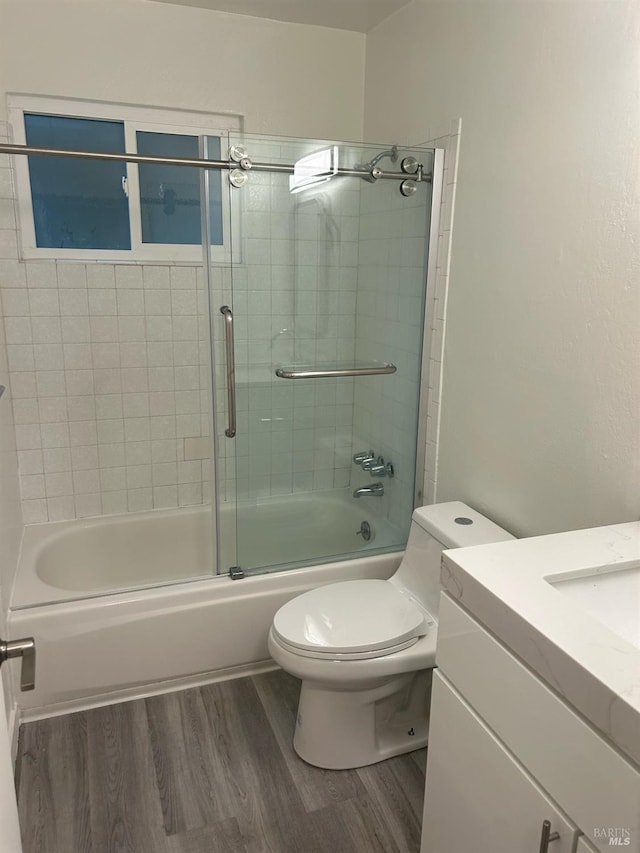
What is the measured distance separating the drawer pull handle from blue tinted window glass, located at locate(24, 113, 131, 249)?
99.1 inches

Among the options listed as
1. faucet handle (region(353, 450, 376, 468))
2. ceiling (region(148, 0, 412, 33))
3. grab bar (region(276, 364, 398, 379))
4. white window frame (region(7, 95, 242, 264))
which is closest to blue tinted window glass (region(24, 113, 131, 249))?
white window frame (region(7, 95, 242, 264))

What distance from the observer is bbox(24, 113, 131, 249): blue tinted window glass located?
251cm

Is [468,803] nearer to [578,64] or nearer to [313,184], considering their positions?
[578,64]

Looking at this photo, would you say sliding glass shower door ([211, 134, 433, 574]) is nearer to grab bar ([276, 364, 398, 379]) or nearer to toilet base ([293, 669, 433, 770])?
grab bar ([276, 364, 398, 379])

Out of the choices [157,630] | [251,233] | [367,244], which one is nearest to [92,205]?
[251,233]

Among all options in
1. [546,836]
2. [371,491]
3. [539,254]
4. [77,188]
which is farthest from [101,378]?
[546,836]

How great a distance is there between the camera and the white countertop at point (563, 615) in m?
0.88

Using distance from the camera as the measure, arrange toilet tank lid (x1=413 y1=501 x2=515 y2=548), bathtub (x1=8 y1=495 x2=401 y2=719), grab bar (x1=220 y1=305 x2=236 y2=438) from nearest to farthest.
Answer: toilet tank lid (x1=413 y1=501 x2=515 y2=548) < bathtub (x1=8 y1=495 x2=401 y2=719) < grab bar (x1=220 y1=305 x2=236 y2=438)

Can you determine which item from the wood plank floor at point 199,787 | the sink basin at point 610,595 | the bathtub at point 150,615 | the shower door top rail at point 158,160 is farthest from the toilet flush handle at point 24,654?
the shower door top rail at point 158,160

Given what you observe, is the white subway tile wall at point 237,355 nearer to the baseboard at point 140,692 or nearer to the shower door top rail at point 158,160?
the shower door top rail at point 158,160

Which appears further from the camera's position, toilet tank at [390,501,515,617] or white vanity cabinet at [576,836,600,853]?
toilet tank at [390,501,515,617]

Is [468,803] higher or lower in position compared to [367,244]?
lower

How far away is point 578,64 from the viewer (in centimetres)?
156

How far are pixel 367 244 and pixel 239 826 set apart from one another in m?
1.99
